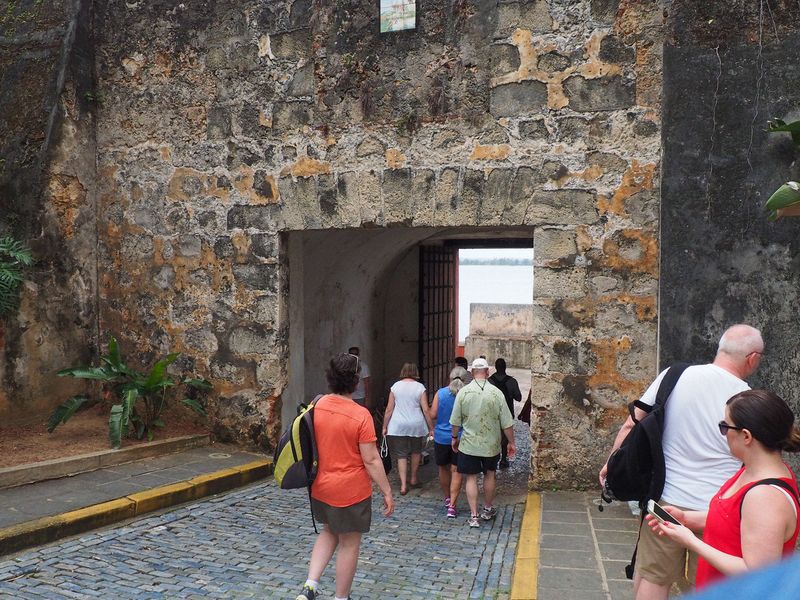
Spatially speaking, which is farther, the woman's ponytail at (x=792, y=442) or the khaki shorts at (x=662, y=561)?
the khaki shorts at (x=662, y=561)

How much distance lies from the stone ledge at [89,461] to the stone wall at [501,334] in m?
9.40

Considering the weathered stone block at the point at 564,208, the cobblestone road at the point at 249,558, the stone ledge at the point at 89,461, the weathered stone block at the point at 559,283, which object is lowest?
the cobblestone road at the point at 249,558

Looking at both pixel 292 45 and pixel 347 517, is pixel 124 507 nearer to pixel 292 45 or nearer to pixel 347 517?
pixel 347 517

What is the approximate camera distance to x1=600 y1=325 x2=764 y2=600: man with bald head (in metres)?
2.78

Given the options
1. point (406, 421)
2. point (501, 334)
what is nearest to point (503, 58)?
point (406, 421)

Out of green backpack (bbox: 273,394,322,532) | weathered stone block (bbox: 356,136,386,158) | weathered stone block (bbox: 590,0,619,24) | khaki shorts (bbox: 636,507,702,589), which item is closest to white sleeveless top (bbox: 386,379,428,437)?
weathered stone block (bbox: 356,136,386,158)

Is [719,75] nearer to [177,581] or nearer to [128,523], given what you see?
[177,581]

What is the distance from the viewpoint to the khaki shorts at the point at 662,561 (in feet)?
9.12

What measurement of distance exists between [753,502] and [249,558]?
122 inches

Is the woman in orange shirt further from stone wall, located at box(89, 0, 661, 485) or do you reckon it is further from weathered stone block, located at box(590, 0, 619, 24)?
weathered stone block, located at box(590, 0, 619, 24)

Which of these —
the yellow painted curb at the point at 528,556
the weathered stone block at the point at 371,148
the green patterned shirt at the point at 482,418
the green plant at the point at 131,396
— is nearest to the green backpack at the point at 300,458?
the yellow painted curb at the point at 528,556

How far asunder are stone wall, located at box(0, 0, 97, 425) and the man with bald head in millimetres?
5469

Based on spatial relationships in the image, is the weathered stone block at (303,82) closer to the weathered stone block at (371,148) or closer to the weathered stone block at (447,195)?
the weathered stone block at (371,148)

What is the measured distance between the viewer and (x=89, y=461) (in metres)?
5.62
